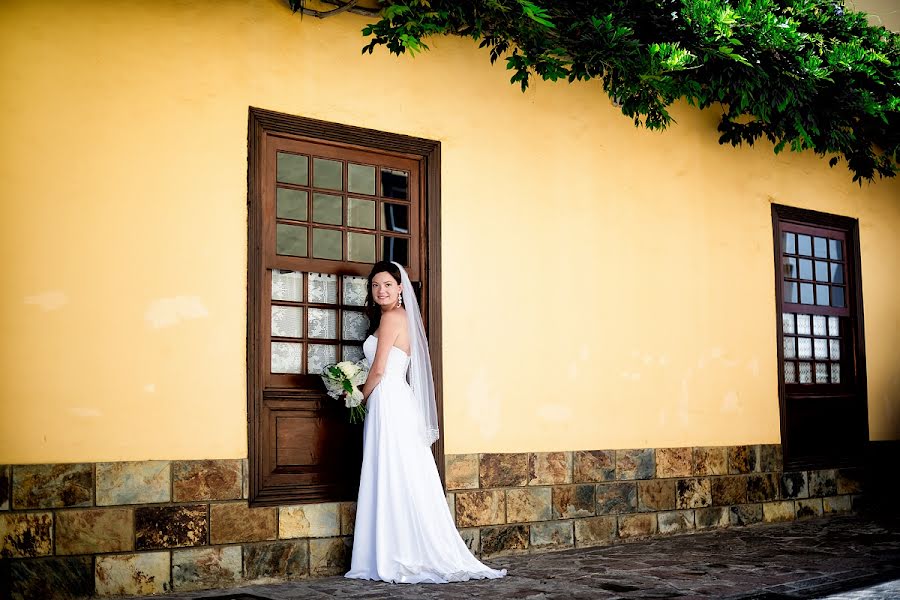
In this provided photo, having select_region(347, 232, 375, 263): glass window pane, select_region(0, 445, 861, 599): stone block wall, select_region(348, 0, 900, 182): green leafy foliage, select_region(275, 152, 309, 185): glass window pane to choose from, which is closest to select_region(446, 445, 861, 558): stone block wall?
select_region(0, 445, 861, 599): stone block wall

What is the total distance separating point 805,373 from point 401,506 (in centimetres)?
512

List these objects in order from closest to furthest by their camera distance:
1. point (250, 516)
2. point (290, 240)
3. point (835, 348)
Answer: point (250, 516) < point (290, 240) < point (835, 348)

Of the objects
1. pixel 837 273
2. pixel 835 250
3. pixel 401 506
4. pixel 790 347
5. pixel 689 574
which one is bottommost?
pixel 689 574

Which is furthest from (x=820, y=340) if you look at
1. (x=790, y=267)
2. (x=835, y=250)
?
(x=835, y=250)

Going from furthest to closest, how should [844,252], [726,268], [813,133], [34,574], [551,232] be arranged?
[844,252] → [726,268] → [813,133] → [551,232] → [34,574]

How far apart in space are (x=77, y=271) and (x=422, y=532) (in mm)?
2478

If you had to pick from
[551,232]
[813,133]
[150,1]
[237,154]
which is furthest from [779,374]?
[150,1]

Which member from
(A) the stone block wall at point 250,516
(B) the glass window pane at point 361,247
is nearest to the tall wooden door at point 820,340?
(A) the stone block wall at point 250,516

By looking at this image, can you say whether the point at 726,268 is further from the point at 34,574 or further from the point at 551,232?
the point at 34,574

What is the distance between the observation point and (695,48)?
20.6 ft

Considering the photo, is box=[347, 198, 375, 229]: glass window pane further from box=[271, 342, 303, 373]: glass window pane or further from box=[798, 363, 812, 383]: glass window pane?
box=[798, 363, 812, 383]: glass window pane

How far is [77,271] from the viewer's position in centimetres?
538

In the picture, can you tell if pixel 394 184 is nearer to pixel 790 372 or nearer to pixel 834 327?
pixel 790 372

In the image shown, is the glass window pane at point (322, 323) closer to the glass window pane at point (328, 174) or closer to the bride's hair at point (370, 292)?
the bride's hair at point (370, 292)
